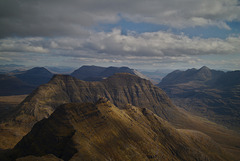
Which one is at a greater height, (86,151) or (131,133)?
(86,151)

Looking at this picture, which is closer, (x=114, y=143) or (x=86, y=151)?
(x=86, y=151)

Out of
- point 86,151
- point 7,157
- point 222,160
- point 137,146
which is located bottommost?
point 222,160

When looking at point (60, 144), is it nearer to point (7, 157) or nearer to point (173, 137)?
point (7, 157)

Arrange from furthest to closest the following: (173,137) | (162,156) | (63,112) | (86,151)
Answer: (173,137) < (162,156) < (63,112) < (86,151)

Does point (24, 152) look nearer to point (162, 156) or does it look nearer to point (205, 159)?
point (162, 156)

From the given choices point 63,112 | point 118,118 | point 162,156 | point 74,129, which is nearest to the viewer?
point 74,129

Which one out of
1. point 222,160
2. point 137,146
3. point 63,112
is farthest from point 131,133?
point 222,160
